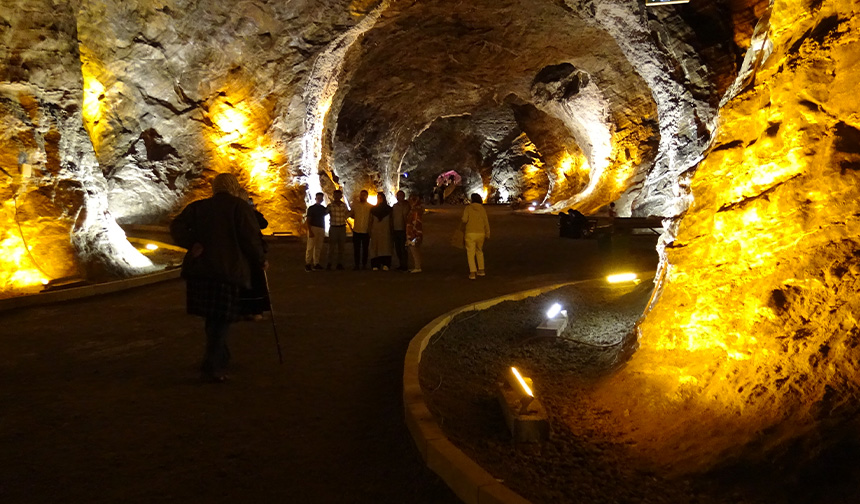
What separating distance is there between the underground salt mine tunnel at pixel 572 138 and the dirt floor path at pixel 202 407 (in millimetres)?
1785

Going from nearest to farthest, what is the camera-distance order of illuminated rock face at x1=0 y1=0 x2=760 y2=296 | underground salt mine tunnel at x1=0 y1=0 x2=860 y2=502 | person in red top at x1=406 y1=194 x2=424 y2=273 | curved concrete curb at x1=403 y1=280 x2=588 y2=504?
curved concrete curb at x1=403 y1=280 x2=588 y2=504, underground salt mine tunnel at x1=0 y1=0 x2=860 y2=502, illuminated rock face at x1=0 y1=0 x2=760 y2=296, person in red top at x1=406 y1=194 x2=424 y2=273

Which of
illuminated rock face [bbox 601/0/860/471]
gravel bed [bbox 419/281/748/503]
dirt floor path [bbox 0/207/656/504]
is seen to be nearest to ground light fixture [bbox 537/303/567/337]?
gravel bed [bbox 419/281/748/503]

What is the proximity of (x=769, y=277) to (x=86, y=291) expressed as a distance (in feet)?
28.6

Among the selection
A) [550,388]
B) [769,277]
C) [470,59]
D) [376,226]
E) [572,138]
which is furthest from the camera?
[572,138]

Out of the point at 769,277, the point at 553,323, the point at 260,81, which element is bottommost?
the point at 553,323

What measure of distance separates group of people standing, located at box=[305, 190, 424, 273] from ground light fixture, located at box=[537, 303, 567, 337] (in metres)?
4.02

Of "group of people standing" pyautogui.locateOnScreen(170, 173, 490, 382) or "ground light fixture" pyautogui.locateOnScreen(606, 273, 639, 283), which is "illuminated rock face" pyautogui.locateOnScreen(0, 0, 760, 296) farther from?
"ground light fixture" pyautogui.locateOnScreen(606, 273, 639, 283)

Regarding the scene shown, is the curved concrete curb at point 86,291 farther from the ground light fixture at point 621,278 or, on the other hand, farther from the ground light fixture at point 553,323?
the ground light fixture at point 621,278

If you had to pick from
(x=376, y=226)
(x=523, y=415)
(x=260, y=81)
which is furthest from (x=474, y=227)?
(x=260, y=81)

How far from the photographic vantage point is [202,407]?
4.41 meters

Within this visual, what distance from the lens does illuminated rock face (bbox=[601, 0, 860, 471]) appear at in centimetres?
340

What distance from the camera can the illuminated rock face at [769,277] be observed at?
3.40m

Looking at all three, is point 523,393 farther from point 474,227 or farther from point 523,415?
point 474,227

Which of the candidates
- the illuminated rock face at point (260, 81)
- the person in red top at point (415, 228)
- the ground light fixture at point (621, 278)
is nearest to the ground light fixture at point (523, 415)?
the ground light fixture at point (621, 278)
